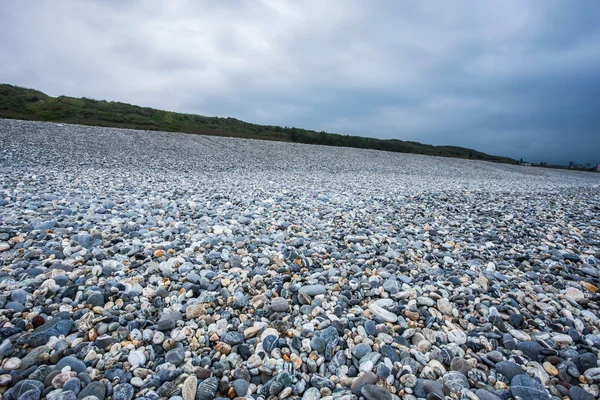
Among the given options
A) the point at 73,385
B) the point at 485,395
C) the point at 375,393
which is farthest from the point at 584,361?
the point at 73,385

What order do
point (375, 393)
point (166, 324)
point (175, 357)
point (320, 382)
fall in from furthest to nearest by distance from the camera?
point (166, 324), point (175, 357), point (320, 382), point (375, 393)

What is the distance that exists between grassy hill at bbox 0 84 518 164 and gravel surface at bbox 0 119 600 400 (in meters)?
25.5

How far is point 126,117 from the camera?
2911cm

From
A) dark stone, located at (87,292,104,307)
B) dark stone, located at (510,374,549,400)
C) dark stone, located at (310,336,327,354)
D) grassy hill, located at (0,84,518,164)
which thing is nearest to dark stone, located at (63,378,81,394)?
dark stone, located at (87,292,104,307)

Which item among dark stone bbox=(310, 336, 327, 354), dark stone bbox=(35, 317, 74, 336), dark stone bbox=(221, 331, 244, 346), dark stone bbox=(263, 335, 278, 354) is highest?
dark stone bbox=(310, 336, 327, 354)

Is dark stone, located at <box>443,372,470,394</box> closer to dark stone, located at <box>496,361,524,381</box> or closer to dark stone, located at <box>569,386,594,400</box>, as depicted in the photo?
dark stone, located at <box>496,361,524,381</box>

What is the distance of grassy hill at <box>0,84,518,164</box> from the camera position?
26.5 meters

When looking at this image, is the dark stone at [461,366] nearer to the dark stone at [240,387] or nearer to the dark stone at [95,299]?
the dark stone at [240,387]

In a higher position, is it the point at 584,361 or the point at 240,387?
the point at 584,361

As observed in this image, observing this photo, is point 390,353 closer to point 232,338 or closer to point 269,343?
point 269,343

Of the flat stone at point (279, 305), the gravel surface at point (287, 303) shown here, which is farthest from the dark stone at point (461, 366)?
the flat stone at point (279, 305)

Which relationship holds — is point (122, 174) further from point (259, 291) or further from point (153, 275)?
point (259, 291)

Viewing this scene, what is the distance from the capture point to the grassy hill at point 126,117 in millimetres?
26492

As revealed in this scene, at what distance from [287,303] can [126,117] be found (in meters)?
33.4
